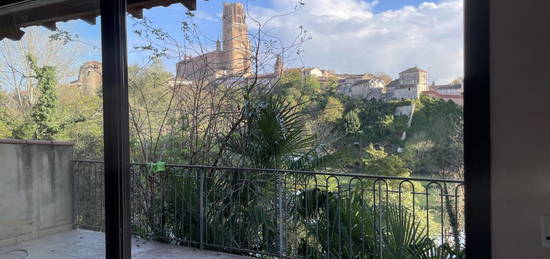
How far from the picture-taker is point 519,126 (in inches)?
37.7

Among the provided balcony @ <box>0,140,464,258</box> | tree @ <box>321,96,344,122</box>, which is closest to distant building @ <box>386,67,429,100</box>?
tree @ <box>321,96,344,122</box>

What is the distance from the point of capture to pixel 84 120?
1967mm

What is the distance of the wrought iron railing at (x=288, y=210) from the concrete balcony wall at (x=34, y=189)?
0.10 meters

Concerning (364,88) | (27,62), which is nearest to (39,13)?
(27,62)

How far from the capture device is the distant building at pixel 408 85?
310 cm

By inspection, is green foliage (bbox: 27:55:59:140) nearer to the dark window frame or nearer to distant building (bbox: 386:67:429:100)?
the dark window frame

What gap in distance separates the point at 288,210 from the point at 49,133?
1921 mm

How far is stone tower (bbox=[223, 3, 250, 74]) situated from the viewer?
3789 mm

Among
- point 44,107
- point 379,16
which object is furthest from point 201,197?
point 379,16

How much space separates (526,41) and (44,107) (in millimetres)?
2317

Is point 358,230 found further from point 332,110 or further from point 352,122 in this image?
point 332,110

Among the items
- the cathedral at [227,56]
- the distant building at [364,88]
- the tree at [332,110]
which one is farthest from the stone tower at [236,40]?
the distant building at [364,88]

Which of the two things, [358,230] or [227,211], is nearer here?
[358,230]

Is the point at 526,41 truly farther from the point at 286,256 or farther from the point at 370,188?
the point at 286,256
